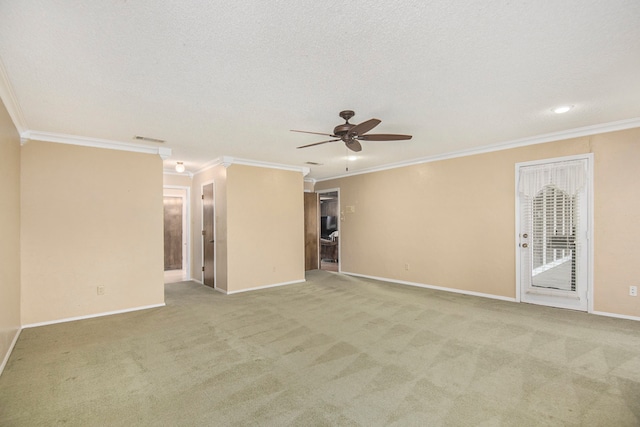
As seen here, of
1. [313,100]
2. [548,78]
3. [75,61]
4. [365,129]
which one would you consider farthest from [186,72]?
[548,78]

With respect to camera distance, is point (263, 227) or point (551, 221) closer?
point (551, 221)

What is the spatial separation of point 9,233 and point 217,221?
3.01 metres

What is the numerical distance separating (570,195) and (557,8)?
11.0 ft

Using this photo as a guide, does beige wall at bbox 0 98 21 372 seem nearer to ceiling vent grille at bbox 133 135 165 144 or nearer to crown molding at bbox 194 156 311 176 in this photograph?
ceiling vent grille at bbox 133 135 165 144

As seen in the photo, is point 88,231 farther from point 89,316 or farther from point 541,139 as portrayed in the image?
point 541,139

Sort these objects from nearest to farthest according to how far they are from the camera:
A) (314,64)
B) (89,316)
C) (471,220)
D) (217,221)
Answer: (314,64)
(89,316)
(471,220)
(217,221)

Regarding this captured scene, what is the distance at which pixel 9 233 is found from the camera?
3.14 meters

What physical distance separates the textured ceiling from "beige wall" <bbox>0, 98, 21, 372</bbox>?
1.22 feet

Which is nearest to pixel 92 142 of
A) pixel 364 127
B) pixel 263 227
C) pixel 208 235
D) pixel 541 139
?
pixel 208 235

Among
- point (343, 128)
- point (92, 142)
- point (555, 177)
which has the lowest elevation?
point (555, 177)

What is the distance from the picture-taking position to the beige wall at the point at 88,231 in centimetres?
388

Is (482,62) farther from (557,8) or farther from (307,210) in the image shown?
(307,210)

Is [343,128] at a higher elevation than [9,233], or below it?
higher

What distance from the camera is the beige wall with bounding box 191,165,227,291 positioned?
5605mm
